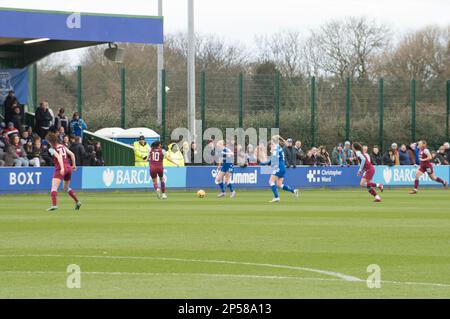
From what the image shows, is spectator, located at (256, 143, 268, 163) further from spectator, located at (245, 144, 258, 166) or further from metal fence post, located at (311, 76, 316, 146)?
metal fence post, located at (311, 76, 316, 146)

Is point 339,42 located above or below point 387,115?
above

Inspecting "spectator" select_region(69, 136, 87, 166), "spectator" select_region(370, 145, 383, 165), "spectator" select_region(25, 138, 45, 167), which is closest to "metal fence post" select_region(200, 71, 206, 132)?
"spectator" select_region(370, 145, 383, 165)

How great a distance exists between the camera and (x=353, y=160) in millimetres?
47188

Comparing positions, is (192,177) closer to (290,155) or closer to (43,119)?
(290,155)

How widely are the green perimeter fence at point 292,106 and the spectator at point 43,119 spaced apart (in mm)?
5167

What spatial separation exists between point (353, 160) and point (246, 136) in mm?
5323

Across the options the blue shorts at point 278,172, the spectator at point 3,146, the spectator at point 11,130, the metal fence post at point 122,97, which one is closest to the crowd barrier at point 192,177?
the spectator at point 3,146

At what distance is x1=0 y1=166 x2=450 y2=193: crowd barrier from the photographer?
3841 centimetres

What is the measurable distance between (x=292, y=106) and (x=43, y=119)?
13.5 metres

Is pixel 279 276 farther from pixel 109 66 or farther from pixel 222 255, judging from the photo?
pixel 109 66

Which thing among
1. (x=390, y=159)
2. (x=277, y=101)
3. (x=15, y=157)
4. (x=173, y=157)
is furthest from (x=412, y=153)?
(x=15, y=157)

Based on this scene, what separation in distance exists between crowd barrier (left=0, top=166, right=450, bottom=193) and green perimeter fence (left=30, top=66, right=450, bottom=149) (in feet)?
16.4

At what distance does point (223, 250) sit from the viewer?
17.0m
